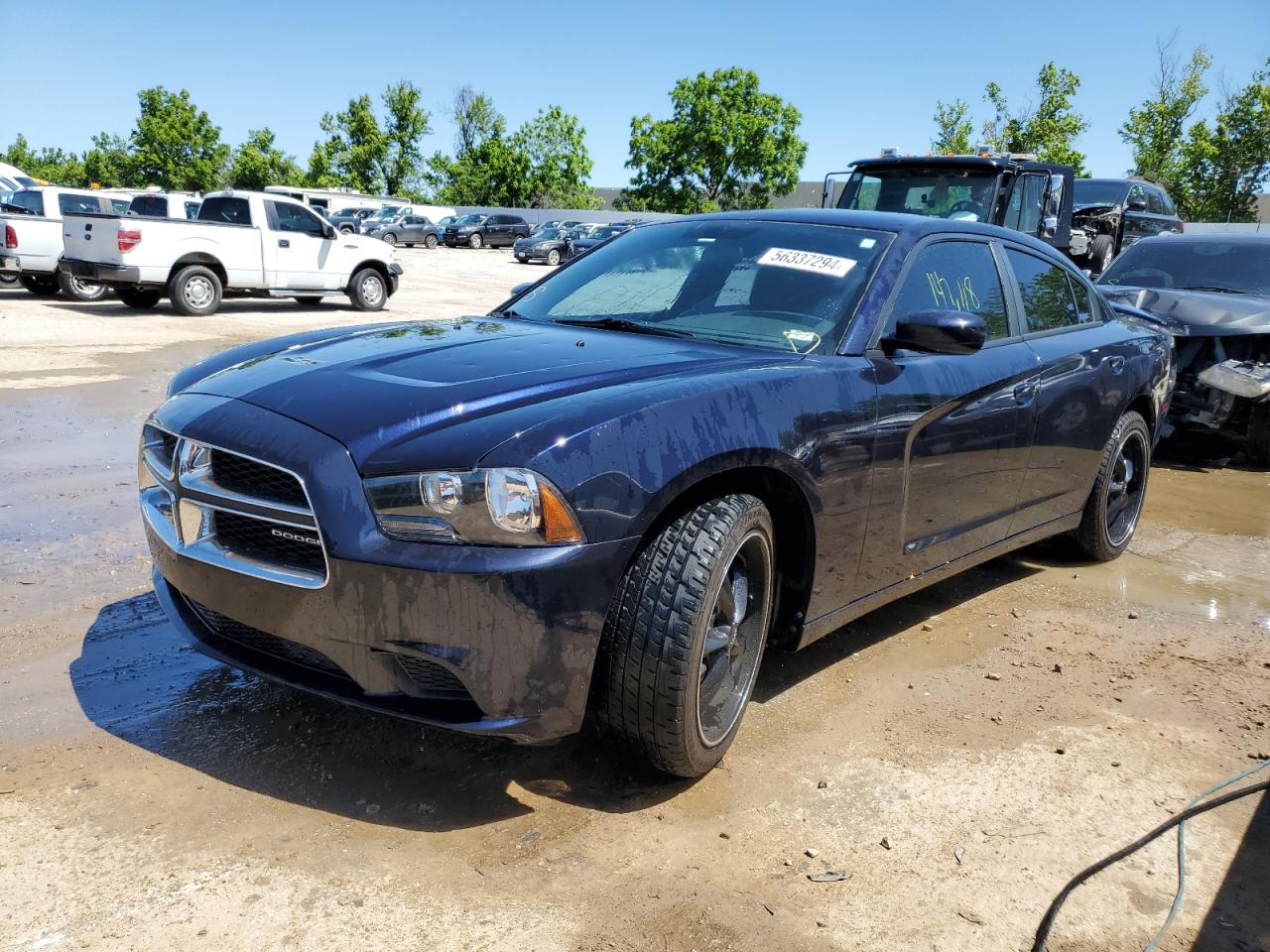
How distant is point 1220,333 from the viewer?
24.4ft

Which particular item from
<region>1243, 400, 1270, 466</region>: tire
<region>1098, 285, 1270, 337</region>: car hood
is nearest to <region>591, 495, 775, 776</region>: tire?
<region>1098, 285, 1270, 337</region>: car hood

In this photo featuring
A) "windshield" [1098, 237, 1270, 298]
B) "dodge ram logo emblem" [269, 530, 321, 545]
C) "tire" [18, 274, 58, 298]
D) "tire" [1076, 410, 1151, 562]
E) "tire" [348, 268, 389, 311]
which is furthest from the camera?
"tire" [348, 268, 389, 311]

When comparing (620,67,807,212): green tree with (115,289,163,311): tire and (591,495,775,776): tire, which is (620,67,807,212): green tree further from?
(591,495,775,776): tire

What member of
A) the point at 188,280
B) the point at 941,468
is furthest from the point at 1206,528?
the point at 188,280

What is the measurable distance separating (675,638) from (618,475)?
17.4 inches

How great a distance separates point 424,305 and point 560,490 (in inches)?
647

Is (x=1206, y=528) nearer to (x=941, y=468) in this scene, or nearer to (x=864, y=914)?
(x=941, y=468)

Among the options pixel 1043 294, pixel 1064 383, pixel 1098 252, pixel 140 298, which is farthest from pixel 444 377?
pixel 1098 252

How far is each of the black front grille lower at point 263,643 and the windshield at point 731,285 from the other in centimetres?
161

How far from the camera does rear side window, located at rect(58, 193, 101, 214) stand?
53.6 feet

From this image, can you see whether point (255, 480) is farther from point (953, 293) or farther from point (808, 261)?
point (953, 293)

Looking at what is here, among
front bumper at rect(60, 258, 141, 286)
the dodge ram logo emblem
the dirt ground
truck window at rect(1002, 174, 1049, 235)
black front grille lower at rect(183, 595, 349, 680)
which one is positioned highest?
truck window at rect(1002, 174, 1049, 235)

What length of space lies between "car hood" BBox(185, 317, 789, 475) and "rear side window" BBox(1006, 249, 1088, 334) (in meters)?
1.68

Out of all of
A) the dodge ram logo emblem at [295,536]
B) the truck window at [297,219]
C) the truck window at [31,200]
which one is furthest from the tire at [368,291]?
the dodge ram logo emblem at [295,536]
